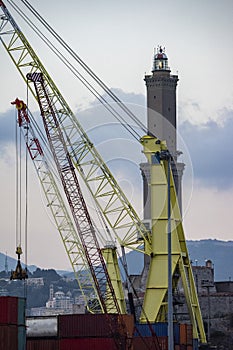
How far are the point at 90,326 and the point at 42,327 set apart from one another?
4.11m

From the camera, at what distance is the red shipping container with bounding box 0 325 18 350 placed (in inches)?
3500

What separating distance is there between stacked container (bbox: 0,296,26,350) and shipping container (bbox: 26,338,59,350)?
9820mm

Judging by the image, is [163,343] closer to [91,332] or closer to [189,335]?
[91,332]

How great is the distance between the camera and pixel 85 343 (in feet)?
345

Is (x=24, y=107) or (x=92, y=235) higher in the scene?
(x=24, y=107)

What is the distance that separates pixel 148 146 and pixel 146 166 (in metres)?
64.7

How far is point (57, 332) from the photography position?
106 meters

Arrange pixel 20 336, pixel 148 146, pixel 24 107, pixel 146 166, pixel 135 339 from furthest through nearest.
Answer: pixel 146 166
pixel 24 107
pixel 148 146
pixel 135 339
pixel 20 336

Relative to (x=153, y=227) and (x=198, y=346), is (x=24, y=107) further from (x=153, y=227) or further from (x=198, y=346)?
(x=198, y=346)

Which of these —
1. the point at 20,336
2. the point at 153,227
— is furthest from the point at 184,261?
the point at 20,336

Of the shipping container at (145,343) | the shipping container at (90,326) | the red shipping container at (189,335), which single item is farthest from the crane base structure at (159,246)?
the shipping container at (90,326)

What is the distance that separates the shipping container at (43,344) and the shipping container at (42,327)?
3.14 ft

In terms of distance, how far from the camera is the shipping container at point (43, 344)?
103m

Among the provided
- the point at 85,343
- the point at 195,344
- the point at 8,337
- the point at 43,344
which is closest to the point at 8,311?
the point at 8,337
